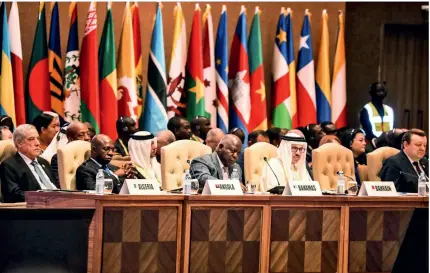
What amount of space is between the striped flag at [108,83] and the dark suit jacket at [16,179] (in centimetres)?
353

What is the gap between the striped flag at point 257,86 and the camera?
1185 cm

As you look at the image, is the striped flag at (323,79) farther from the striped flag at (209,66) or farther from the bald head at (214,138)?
the bald head at (214,138)

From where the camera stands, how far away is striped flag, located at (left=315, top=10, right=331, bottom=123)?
479 inches

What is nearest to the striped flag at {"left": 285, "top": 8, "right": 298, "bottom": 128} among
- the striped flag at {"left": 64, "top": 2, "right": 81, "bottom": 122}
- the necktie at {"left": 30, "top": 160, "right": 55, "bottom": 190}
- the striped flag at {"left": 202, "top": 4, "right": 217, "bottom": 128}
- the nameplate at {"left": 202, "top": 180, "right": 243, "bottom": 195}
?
the striped flag at {"left": 202, "top": 4, "right": 217, "bottom": 128}

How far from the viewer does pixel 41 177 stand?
24.7ft

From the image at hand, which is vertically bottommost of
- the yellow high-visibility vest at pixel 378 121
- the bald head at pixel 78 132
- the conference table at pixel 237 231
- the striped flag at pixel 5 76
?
the conference table at pixel 237 231

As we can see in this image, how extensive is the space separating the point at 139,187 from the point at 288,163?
2.38m

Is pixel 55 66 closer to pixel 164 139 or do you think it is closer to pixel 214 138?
pixel 164 139

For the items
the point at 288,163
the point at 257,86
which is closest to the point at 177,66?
the point at 257,86

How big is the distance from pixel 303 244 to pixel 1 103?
4.44 m

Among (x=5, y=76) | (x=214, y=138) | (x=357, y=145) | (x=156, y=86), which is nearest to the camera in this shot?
(x=214, y=138)

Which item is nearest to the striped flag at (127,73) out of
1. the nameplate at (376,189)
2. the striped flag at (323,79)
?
the striped flag at (323,79)

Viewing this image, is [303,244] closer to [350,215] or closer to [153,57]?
[350,215]

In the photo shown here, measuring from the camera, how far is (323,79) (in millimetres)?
12250
